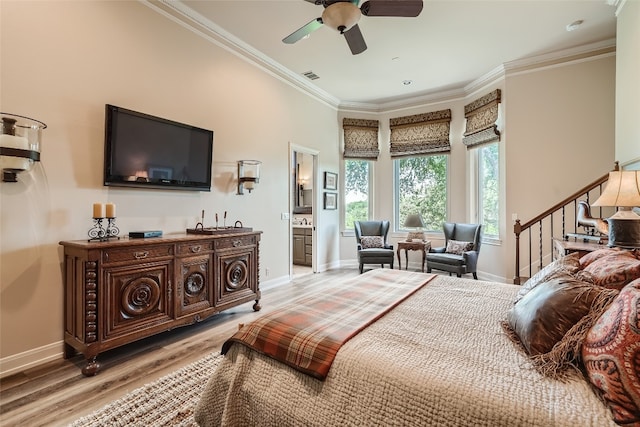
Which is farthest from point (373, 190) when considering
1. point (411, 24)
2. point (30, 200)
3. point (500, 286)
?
point (30, 200)

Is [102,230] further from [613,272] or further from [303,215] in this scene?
[303,215]

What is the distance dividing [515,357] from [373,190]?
5.46 m

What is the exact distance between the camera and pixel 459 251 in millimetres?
4977

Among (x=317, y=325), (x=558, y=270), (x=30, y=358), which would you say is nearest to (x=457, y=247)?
(x=558, y=270)

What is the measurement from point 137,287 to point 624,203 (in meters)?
3.93

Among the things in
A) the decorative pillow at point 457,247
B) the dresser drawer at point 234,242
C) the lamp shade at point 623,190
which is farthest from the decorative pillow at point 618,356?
the decorative pillow at point 457,247

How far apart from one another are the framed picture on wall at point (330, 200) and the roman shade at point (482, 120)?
2684mm

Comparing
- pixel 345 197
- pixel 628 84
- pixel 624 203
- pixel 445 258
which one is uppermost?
pixel 628 84

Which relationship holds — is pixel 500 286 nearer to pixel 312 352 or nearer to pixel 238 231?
pixel 312 352

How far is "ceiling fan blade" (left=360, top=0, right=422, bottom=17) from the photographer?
2.33m

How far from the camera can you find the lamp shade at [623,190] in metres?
2.24

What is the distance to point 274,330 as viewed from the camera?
4.75ft

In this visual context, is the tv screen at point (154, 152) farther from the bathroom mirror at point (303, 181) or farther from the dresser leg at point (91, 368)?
the bathroom mirror at point (303, 181)

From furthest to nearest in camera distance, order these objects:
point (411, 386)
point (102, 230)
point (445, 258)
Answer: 1. point (445, 258)
2. point (102, 230)
3. point (411, 386)
